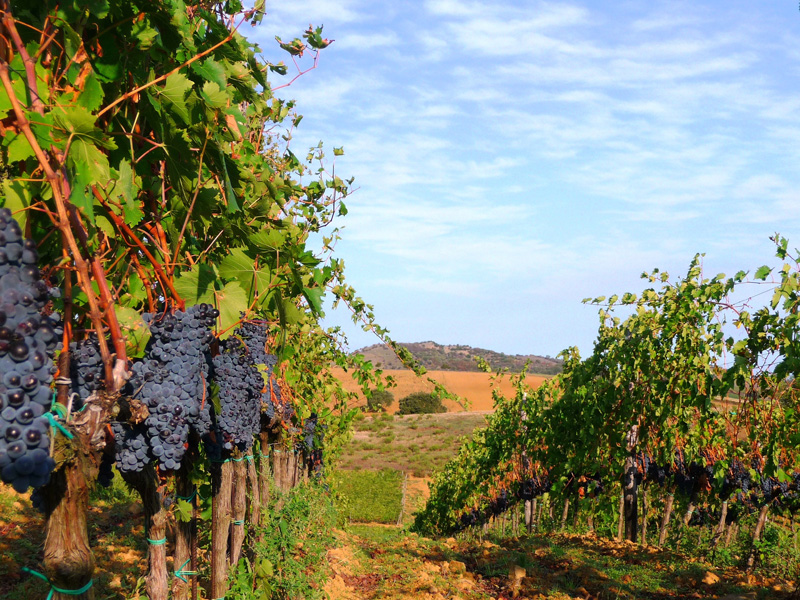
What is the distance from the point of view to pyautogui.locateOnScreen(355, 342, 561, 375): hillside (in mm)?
73281

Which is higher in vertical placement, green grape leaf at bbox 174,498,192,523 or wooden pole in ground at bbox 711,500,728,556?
green grape leaf at bbox 174,498,192,523

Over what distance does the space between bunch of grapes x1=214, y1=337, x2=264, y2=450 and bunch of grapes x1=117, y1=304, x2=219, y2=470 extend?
83 centimetres

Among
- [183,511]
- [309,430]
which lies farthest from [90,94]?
[309,430]

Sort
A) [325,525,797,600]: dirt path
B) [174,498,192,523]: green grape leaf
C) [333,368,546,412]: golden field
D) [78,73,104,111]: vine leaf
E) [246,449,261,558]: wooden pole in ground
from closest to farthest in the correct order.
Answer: [78,73,104,111]: vine leaf, [174,498,192,523]: green grape leaf, [246,449,261,558]: wooden pole in ground, [325,525,797,600]: dirt path, [333,368,546,412]: golden field

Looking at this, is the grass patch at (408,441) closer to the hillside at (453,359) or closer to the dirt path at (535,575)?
the dirt path at (535,575)

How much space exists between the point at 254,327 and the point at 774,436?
593 cm

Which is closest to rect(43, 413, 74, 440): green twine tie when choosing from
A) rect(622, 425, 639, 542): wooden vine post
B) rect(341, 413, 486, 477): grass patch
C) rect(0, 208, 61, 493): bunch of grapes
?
rect(0, 208, 61, 493): bunch of grapes

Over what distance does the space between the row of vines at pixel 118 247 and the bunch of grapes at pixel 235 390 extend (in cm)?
15

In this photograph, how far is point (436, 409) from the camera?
49.4 metres

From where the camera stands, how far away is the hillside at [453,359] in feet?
240

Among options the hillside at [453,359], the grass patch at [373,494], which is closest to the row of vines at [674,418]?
the grass patch at [373,494]

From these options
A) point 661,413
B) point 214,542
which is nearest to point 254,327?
point 214,542

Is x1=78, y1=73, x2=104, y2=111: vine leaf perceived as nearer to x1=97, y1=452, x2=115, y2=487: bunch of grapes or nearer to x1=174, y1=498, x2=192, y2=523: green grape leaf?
x1=97, y1=452, x2=115, y2=487: bunch of grapes

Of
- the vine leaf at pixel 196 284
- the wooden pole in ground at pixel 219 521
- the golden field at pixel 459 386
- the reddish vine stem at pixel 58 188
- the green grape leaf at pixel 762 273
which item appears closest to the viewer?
the reddish vine stem at pixel 58 188
